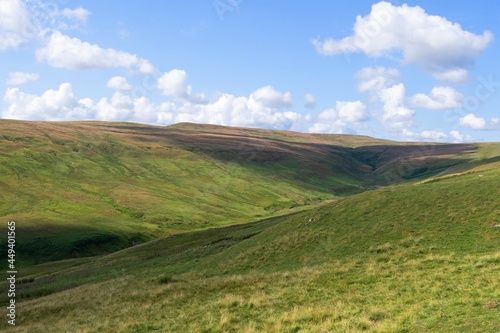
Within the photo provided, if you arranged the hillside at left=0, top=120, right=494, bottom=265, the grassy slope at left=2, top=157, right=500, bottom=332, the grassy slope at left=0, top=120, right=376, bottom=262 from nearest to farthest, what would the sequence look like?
the grassy slope at left=2, top=157, right=500, bottom=332
the hillside at left=0, top=120, right=494, bottom=265
the grassy slope at left=0, top=120, right=376, bottom=262

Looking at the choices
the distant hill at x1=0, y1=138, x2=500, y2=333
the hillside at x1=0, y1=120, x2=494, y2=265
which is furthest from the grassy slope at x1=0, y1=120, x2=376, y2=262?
the distant hill at x1=0, y1=138, x2=500, y2=333

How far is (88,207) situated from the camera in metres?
123

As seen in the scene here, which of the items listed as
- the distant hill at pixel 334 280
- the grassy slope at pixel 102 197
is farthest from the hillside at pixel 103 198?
the distant hill at pixel 334 280

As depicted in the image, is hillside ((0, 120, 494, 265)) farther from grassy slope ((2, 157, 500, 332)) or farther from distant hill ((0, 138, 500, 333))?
grassy slope ((2, 157, 500, 332))

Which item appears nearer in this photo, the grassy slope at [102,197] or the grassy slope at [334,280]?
the grassy slope at [334,280]

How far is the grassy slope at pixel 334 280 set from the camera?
740 inches

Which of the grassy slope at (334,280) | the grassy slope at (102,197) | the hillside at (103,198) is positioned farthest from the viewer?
the grassy slope at (102,197)

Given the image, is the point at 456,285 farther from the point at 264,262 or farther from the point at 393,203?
the point at 393,203

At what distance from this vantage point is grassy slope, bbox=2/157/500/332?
18.8 meters

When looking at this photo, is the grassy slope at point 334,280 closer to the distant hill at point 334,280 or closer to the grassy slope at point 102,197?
the distant hill at point 334,280

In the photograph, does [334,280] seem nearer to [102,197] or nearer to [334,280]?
[334,280]

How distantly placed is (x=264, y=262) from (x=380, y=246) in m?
11.2

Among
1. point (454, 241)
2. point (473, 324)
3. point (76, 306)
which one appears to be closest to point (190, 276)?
point (76, 306)

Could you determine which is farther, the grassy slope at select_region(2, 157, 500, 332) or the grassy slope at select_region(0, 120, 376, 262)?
the grassy slope at select_region(0, 120, 376, 262)
